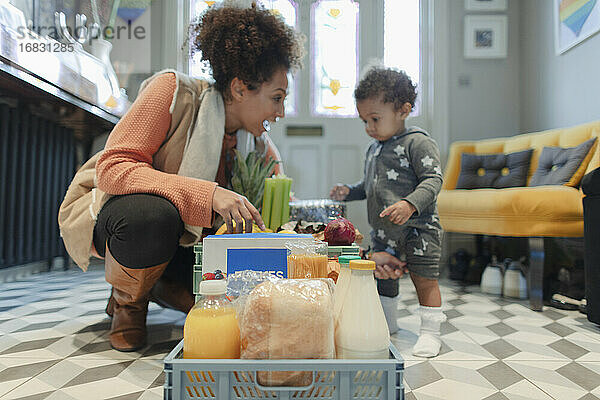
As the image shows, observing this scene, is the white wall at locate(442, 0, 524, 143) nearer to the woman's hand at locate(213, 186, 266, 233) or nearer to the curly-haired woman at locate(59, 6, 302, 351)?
the curly-haired woman at locate(59, 6, 302, 351)

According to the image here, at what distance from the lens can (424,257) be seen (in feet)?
4.64

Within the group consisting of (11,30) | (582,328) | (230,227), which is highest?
(11,30)

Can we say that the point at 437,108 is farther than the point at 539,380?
Yes

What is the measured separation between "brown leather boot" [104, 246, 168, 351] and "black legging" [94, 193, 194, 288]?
0.11 feet

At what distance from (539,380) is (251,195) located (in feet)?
3.27

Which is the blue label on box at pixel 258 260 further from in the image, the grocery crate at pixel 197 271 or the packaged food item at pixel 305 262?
the grocery crate at pixel 197 271

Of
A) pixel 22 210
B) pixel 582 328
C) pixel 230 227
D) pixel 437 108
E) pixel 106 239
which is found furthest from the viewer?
pixel 437 108

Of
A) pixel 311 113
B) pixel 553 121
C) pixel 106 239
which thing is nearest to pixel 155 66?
pixel 311 113

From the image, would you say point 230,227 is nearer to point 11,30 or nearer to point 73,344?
point 73,344

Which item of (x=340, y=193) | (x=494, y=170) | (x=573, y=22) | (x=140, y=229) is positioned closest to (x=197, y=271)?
(x=140, y=229)

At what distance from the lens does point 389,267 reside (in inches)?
55.5

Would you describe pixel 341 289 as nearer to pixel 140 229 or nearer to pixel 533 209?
pixel 140 229

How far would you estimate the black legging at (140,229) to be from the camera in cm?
106

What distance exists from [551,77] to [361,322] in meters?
3.03
